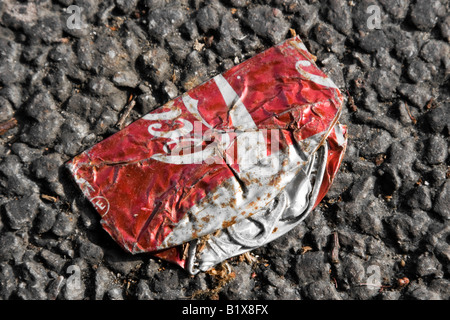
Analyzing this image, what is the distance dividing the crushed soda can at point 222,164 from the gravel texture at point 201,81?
0.11 metres

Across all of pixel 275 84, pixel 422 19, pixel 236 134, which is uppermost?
pixel 422 19

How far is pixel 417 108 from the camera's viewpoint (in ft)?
8.19

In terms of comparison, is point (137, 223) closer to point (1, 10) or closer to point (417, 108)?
point (1, 10)

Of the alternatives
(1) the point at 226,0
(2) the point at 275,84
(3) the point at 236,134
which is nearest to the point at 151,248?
(3) the point at 236,134

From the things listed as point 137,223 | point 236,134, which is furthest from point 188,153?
point 137,223

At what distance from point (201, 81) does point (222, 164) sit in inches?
19.9

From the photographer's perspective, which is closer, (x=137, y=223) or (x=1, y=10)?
(x=137, y=223)

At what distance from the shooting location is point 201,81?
2.49 metres

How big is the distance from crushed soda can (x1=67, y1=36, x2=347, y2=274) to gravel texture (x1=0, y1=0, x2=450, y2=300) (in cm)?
11

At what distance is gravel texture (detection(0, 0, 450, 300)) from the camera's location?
2371 mm

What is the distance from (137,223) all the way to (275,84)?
1.00 metres

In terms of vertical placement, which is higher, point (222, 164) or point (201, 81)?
point (201, 81)

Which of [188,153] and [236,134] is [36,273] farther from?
[236,134]
